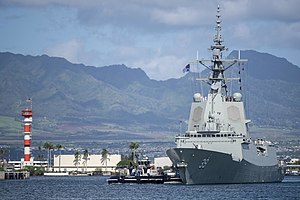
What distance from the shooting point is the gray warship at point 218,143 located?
10175 centimetres

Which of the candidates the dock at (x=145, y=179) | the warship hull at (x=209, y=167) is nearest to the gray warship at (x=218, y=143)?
the warship hull at (x=209, y=167)

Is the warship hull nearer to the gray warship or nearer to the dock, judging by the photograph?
the gray warship

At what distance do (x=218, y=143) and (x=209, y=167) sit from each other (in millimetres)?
3201

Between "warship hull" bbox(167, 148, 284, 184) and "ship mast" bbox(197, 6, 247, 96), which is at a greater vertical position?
"ship mast" bbox(197, 6, 247, 96)

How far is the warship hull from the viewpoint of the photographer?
10044 cm

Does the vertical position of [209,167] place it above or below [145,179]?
above

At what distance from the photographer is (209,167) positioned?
102 m

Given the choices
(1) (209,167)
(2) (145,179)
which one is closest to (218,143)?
(1) (209,167)

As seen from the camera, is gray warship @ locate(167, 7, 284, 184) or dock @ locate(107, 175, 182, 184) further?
dock @ locate(107, 175, 182, 184)

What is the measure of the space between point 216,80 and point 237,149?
41.0ft

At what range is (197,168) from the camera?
10275 centimetres

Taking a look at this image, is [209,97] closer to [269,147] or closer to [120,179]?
[269,147]

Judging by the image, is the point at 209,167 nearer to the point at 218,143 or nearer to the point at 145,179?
the point at 218,143

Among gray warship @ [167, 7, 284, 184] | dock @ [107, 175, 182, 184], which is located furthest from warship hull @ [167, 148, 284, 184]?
dock @ [107, 175, 182, 184]
